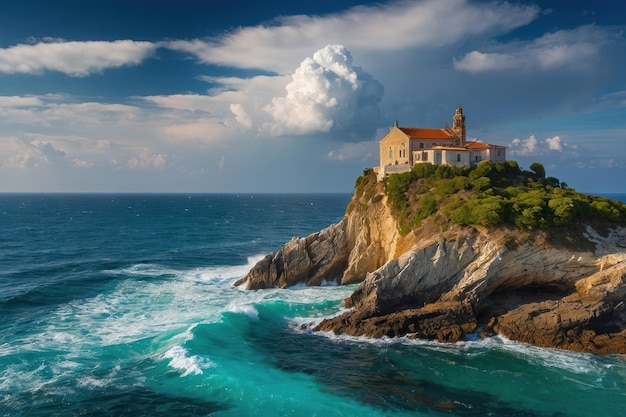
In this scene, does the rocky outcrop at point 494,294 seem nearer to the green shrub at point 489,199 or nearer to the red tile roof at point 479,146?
the green shrub at point 489,199

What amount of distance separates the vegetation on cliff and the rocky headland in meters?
0.53

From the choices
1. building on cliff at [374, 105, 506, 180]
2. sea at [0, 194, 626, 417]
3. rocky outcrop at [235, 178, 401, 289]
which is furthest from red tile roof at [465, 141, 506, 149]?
sea at [0, 194, 626, 417]

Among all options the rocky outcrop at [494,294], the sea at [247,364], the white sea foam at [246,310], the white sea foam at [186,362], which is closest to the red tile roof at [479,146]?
the rocky outcrop at [494,294]

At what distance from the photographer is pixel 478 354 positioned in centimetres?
3212

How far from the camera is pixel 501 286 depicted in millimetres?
39625

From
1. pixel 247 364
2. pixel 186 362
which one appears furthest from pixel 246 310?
pixel 186 362

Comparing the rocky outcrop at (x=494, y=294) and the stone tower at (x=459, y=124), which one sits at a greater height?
the stone tower at (x=459, y=124)

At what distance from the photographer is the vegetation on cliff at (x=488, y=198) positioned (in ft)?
130

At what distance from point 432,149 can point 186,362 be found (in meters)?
37.5

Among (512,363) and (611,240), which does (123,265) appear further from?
(611,240)

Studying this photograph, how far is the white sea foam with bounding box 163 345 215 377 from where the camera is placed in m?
29.2

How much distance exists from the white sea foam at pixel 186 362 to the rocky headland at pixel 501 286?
11.1 metres

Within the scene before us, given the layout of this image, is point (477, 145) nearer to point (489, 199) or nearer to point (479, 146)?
point (479, 146)

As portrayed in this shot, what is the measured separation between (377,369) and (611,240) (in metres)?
25.0
